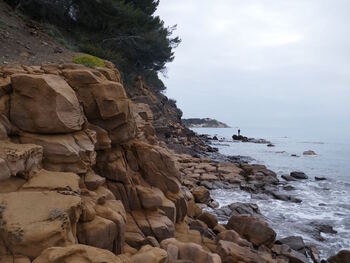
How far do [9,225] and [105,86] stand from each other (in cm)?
494

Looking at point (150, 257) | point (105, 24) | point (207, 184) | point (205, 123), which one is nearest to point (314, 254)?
point (150, 257)

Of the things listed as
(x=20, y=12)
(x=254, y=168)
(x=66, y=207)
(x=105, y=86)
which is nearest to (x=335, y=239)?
(x=105, y=86)

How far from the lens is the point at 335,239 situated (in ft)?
45.4

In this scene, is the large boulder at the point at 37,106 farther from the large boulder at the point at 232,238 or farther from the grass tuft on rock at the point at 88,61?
the grass tuft on rock at the point at 88,61

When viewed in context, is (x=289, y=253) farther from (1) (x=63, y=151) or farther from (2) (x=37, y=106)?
(2) (x=37, y=106)

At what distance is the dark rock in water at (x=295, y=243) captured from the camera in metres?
12.1

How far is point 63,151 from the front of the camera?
24.3ft

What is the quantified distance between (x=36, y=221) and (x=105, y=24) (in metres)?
23.4

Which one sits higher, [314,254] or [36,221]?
[36,221]

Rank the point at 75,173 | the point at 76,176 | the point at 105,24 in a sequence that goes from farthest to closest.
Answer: the point at 105,24 → the point at 75,173 → the point at 76,176

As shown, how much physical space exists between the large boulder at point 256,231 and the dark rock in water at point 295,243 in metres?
0.82

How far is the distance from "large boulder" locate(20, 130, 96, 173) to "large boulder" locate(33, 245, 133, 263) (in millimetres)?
2846

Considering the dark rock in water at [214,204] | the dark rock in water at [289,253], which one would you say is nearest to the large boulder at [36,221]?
the dark rock in water at [289,253]

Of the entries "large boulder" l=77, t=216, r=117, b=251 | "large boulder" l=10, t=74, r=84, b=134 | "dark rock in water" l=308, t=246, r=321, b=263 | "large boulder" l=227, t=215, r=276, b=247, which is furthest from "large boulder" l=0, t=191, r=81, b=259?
"dark rock in water" l=308, t=246, r=321, b=263
